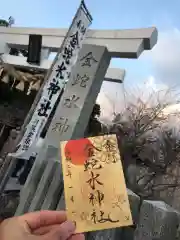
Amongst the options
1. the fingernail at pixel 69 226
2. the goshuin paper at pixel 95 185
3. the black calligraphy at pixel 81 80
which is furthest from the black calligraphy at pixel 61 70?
the fingernail at pixel 69 226

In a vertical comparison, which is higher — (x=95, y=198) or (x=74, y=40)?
(x=74, y=40)

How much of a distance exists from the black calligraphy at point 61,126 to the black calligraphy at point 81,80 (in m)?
0.55

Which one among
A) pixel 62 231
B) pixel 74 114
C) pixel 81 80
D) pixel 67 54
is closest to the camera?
pixel 62 231

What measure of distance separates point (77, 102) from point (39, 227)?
3.60m

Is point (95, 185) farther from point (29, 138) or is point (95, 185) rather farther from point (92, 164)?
point (29, 138)

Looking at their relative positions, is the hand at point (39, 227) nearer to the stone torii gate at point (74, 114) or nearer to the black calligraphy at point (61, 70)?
the stone torii gate at point (74, 114)

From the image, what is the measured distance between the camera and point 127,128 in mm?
15164

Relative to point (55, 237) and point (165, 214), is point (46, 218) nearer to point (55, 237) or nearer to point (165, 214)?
point (55, 237)

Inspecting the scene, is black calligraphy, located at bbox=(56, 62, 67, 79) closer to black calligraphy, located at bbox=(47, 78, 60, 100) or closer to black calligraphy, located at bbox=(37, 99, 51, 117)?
black calligraphy, located at bbox=(47, 78, 60, 100)

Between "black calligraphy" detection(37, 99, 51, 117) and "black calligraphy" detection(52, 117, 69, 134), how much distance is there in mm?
623

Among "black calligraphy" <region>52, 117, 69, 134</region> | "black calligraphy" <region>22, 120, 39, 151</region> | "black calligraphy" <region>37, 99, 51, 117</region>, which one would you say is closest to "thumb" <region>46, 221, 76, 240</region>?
"black calligraphy" <region>52, 117, 69, 134</region>

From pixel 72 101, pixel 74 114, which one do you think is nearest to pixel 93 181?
pixel 74 114

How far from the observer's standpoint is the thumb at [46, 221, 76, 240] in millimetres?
1262

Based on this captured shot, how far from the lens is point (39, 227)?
1353 mm
